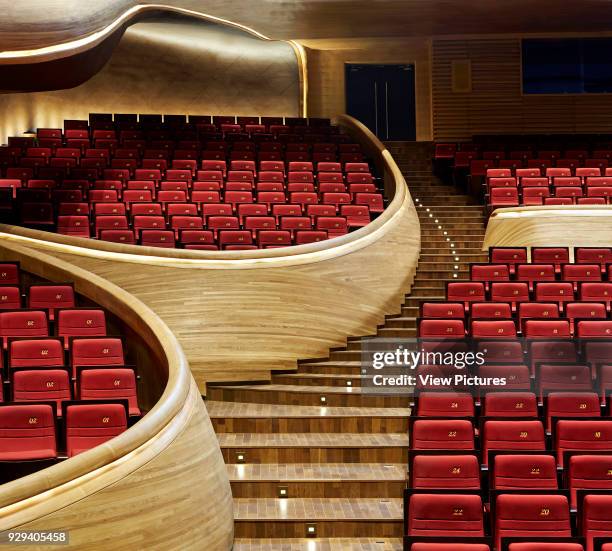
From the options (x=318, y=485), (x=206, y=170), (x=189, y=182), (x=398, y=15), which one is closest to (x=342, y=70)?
(x=398, y=15)

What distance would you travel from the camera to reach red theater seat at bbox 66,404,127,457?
196 cm

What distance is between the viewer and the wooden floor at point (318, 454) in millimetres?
2096

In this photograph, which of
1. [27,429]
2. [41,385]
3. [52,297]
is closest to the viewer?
[27,429]

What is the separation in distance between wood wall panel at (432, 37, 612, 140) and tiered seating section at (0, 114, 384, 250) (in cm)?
91

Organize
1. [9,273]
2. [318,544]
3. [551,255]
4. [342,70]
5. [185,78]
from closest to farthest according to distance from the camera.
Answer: [318,544] < [9,273] < [551,255] < [185,78] < [342,70]

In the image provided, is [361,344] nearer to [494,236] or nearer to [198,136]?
[494,236]

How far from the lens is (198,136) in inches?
187

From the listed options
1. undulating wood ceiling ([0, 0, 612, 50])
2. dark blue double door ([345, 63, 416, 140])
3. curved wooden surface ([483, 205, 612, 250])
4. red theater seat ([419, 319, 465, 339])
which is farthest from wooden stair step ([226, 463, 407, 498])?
dark blue double door ([345, 63, 416, 140])

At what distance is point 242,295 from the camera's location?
110 inches

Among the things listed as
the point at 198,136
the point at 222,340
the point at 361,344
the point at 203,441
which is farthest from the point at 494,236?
the point at 203,441

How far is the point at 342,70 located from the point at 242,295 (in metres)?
3.36

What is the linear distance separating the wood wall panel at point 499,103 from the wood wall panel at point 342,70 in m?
0.19

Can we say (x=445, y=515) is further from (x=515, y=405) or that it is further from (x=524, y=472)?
(x=515, y=405)

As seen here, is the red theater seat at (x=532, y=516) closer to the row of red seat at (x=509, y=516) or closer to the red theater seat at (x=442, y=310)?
the row of red seat at (x=509, y=516)
